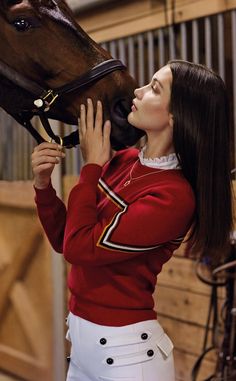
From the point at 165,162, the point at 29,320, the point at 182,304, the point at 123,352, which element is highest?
the point at 165,162

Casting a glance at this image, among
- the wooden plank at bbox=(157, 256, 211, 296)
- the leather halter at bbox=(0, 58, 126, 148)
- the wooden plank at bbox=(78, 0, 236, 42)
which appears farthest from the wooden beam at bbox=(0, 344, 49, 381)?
the leather halter at bbox=(0, 58, 126, 148)

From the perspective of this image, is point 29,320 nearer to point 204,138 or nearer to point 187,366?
point 187,366

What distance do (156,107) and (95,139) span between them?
0.39ft

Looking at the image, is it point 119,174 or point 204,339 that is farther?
point 204,339

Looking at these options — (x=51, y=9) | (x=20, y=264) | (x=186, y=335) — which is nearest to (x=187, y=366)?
(x=186, y=335)

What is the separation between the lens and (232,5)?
1800 mm

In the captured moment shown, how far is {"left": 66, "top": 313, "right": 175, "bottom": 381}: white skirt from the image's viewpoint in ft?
3.12

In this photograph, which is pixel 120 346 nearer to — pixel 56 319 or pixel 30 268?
pixel 56 319

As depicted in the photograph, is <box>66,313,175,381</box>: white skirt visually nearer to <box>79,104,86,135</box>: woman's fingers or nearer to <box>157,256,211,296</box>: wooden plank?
<box>79,104,86,135</box>: woman's fingers

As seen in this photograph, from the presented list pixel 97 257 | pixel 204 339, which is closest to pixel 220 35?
pixel 204 339

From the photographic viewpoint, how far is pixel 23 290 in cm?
255

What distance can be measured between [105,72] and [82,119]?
4.5 inches

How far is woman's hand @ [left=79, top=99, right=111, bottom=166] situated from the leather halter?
0.08 meters

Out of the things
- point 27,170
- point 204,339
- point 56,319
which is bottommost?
point 56,319
